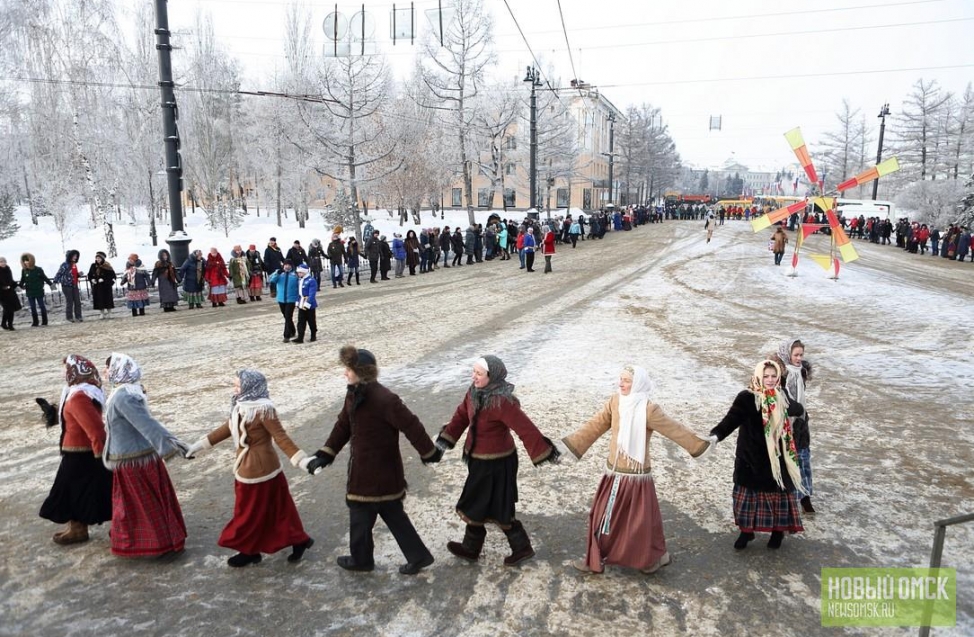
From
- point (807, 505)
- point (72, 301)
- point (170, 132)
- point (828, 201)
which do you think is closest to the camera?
point (807, 505)

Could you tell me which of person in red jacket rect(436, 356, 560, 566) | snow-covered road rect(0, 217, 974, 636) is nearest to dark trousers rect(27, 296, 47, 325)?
snow-covered road rect(0, 217, 974, 636)

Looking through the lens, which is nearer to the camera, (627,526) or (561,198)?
(627,526)

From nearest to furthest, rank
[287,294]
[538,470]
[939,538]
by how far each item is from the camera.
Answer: [939,538]
[538,470]
[287,294]

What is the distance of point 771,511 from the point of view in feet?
14.8

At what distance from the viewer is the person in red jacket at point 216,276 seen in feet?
50.5

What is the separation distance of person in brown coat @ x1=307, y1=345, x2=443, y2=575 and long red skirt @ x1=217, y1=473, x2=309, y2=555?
525 millimetres

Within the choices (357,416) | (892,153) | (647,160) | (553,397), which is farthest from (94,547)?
(647,160)

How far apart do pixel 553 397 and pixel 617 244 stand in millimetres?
24948

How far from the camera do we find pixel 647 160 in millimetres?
65562

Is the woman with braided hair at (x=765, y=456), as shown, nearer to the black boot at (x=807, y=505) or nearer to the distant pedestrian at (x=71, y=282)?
the black boot at (x=807, y=505)

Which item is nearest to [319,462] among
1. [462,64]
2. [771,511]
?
[771,511]

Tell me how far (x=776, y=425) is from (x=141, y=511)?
449cm

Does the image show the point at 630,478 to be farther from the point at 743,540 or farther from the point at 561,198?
the point at 561,198

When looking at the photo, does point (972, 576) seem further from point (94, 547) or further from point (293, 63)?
point (293, 63)
